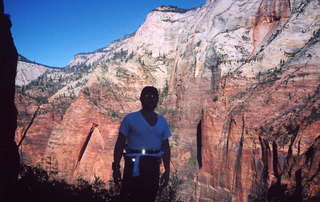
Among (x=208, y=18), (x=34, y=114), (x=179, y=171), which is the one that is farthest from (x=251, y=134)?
(x=34, y=114)

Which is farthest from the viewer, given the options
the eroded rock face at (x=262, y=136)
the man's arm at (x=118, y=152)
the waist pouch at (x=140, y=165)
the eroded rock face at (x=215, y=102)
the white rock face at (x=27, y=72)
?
the white rock face at (x=27, y=72)

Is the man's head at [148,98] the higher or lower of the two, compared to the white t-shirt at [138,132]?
higher

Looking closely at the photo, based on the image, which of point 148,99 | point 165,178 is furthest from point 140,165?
point 148,99

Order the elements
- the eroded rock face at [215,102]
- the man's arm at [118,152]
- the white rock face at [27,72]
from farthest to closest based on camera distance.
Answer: the white rock face at [27,72] < the eroded rock face at [215,102] < the man's arm at [118,152]

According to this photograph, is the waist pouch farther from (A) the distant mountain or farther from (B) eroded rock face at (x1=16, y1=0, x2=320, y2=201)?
(A) the distant mountain

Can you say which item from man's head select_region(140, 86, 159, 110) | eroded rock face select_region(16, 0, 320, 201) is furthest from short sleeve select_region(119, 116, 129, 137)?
eroded rock face select_region(16, 0, 320, 201)

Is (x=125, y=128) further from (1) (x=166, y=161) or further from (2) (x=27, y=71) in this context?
(2) (x=27, y=71)

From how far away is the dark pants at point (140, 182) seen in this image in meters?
4.23

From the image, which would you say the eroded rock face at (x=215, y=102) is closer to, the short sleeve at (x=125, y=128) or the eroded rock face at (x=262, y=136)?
the eroded rock face at (x=262, y=136)

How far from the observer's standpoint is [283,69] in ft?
80.5

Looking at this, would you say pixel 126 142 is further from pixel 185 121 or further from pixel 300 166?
pixel 185 121

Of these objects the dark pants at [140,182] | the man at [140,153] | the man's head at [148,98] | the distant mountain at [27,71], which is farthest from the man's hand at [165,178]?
the distant mountain at [27,71]

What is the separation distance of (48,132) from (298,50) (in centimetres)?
3834

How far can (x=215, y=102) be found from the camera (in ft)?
95.1
